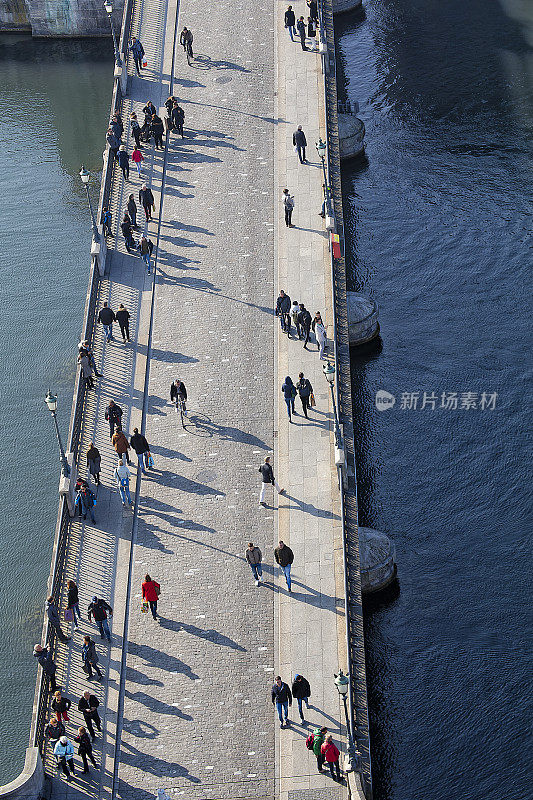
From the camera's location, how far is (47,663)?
3988 cm

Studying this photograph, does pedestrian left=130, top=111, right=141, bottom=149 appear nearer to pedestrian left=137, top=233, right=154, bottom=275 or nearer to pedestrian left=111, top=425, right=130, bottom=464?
pedestrian left=137, top=233, right=154, bottom=275

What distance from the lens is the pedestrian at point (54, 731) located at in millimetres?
38750

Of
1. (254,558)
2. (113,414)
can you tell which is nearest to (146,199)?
(113,414)

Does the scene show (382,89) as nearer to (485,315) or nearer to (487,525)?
(485,315)

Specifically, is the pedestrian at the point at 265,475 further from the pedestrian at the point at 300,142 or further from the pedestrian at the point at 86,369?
the pedestrian at the point at 300,142

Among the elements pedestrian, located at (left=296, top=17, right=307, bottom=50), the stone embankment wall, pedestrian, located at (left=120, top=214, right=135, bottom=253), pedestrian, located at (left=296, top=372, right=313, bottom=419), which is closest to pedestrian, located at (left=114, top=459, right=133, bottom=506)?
pedestrian, located at (left=296, top=372, right=313, bottom=419)

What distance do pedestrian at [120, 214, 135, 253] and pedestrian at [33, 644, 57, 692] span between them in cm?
2034

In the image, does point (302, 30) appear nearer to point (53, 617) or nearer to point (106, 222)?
point (106, 222)

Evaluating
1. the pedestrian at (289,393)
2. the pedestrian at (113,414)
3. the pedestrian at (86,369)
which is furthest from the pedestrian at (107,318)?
the pedestrian at (289,393)

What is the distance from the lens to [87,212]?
224 feet

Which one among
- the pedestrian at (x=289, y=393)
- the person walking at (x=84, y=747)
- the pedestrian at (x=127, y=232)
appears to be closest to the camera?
the person walking at (x=84, y=747)

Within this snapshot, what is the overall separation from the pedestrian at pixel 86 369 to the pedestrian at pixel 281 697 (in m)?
14.7

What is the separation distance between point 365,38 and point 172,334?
3626 centimetres

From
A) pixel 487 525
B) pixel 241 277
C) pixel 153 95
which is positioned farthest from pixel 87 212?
pixel 487 525
